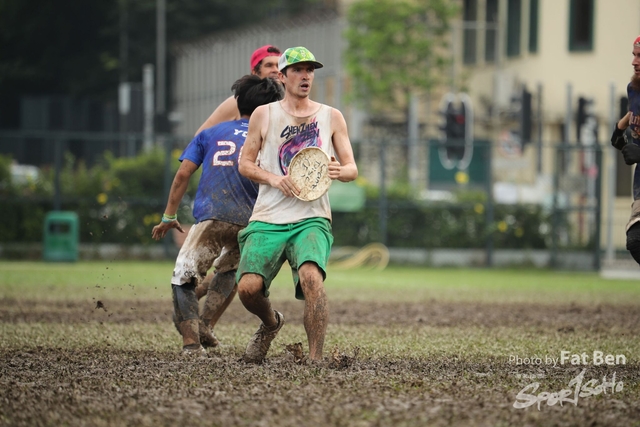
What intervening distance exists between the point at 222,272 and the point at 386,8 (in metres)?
29.4

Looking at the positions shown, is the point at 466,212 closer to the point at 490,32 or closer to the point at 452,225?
the point at 452,225

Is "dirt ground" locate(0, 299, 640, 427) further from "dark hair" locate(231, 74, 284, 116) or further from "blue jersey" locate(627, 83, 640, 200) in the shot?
"dark hair" locate(231, 74, 284, 116)

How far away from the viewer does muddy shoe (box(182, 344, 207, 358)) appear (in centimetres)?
923

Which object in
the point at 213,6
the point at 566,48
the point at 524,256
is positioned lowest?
the point at 524,256

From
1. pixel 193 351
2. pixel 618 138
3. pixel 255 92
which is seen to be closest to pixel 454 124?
pixel 618 138

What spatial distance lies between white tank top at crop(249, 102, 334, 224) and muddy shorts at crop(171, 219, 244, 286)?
3.86 feet

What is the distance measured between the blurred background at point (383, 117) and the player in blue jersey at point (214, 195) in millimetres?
2731

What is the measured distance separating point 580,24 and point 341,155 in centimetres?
2934

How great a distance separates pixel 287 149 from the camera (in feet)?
28.2

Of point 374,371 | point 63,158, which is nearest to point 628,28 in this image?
point 63,158

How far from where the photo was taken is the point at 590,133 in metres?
29.7

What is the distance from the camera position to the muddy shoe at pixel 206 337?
32.5 feet

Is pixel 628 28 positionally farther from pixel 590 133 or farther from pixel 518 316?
pixel 518 316

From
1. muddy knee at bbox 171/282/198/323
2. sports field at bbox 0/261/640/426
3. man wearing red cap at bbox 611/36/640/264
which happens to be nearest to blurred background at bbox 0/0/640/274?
sports field at bbox 0/261/640/426
